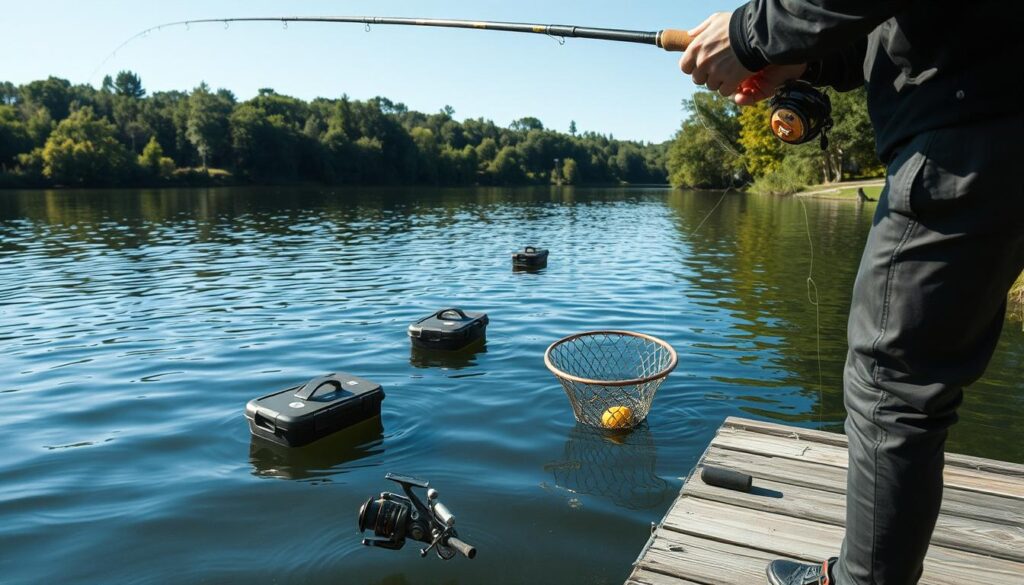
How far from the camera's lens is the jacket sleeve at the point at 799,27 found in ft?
6.57

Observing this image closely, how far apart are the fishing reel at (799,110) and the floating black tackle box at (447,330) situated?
6783 millimetres

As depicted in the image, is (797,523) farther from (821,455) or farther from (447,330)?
(447,330)

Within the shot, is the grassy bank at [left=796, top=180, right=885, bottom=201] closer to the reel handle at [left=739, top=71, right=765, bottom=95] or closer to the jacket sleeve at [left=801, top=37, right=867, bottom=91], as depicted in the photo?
the jacket sleeve at [left=801, top=37, right=867, bottom=91]

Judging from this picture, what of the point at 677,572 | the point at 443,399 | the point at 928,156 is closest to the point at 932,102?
the point at 928,156

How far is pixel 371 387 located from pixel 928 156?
572 cm

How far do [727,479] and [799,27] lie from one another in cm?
309

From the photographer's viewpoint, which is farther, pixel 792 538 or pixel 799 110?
pixel 792 538

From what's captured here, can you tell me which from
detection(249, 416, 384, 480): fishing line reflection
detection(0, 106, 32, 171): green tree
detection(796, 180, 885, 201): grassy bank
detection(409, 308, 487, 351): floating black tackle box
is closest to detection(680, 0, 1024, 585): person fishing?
detection(249, 416, 384, 480): fishing line reflection

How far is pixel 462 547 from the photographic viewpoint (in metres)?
3.65

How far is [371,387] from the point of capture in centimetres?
694

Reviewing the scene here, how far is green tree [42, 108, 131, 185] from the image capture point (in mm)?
77750

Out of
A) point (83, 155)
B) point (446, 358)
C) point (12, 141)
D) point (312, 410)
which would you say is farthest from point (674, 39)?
point (12, 141)

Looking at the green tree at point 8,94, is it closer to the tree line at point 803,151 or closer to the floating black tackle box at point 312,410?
the tree line at point 803,151

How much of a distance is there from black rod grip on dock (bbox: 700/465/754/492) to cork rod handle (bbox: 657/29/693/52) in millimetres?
2636
